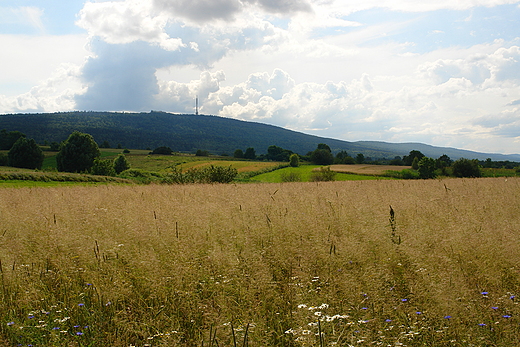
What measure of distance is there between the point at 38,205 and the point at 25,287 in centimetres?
382

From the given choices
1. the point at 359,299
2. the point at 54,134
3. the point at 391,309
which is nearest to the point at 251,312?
the point at 359,299

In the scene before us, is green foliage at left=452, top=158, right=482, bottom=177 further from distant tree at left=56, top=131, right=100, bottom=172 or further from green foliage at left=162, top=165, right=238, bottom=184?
distant tree at left=56, top=131, right=100, bottom=172

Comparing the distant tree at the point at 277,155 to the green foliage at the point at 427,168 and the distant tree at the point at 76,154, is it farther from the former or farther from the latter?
the green foliage at the point at 427,168

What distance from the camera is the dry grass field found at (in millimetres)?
2938

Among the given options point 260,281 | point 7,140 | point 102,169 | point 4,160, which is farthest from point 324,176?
point 7,140

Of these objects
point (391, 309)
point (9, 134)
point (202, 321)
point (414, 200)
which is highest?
point (9, 134)

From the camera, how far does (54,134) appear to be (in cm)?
13825

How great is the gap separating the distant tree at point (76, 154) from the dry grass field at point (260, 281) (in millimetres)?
75507

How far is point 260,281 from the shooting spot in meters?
3.51

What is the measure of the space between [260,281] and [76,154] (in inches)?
3153

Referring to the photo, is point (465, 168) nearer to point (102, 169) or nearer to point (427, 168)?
point (427, 168)

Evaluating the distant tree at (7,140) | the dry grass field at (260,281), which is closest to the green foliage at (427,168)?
the dry grass field at (260,281)

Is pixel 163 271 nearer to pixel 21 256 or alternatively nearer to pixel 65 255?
pixel 65 255

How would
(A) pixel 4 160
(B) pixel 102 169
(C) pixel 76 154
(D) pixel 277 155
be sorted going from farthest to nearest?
(D) pixel 277 155, (A) pixel 4 160, (C) pixel 76 154, (B) pixel 102 169
